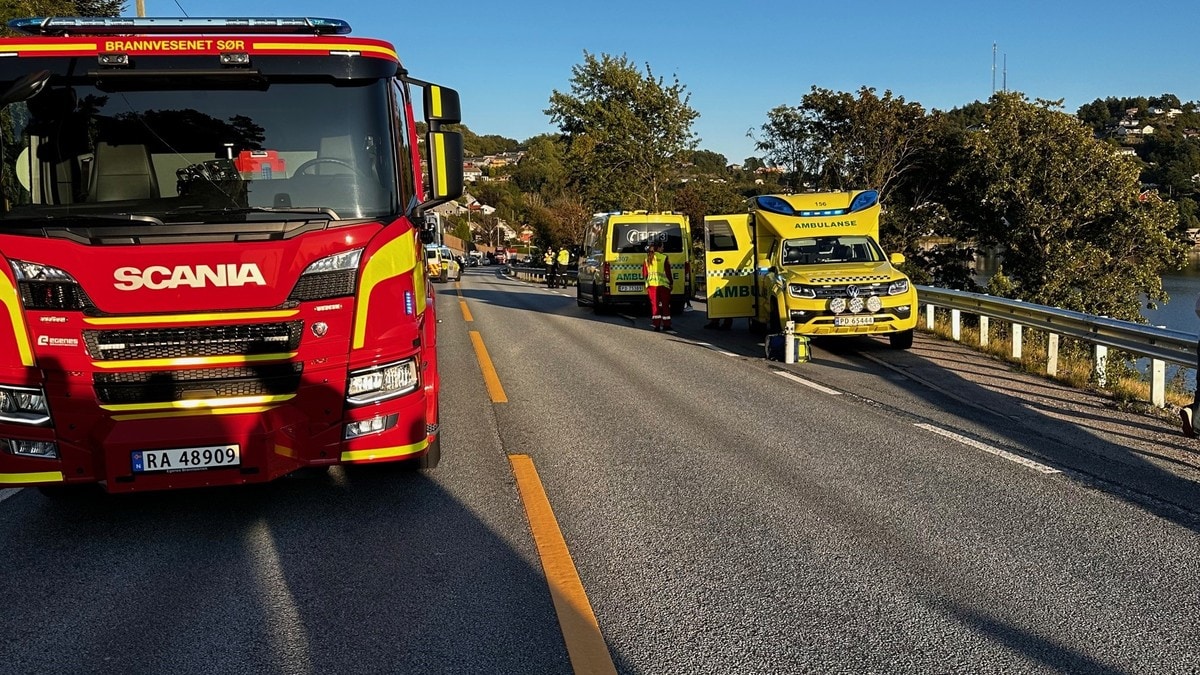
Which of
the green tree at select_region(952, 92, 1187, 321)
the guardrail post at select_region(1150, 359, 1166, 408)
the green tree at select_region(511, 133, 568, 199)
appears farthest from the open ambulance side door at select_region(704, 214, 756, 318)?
the green tree at select_region(511, 133, 568, 199)

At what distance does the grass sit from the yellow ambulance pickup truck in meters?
1.26

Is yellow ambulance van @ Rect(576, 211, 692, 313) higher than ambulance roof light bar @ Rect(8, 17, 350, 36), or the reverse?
ambulance roof light bar @ Rect(8, 17, 350, 36)

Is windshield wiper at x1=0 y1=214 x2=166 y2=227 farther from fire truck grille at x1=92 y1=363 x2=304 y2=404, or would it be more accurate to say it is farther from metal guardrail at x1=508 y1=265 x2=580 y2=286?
metal guardrail at x1=508 y1=265 x2=580 y2=286

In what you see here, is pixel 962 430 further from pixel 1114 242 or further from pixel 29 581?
pixel 1114 242

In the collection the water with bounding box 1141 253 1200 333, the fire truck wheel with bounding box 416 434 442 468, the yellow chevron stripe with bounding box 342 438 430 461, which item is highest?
the yellow chevron stripe with bounding box 342 438 430 461

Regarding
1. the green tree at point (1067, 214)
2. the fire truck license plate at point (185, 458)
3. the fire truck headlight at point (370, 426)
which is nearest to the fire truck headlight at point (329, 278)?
the fire truck headlight at point (370, 426)

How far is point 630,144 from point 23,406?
4421 centimetres

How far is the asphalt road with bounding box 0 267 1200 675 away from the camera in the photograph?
12.3 ft

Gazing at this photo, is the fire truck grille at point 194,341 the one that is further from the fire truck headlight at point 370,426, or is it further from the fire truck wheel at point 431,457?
the fire truck wheel at point 431,457

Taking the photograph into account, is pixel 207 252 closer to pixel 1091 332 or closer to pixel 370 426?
pixel 370 426

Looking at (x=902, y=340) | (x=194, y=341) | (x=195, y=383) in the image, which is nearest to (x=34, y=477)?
(x=195, y=383)

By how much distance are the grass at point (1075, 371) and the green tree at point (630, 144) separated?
32.8 m

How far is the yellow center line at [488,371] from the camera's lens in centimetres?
979

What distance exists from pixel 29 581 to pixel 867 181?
1322 inches
